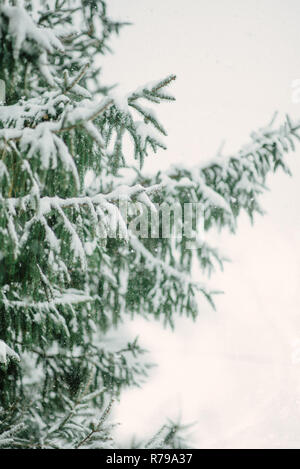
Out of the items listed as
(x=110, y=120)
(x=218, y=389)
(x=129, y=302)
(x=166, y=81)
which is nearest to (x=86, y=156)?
(x=110, y=120)

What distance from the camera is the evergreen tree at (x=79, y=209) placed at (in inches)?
69.9

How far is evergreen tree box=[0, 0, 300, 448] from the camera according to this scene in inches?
69.9

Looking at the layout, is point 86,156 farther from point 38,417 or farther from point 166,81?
point 38,417

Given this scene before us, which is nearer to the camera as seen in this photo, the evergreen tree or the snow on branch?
the snow on branch

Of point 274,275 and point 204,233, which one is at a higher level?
point 204,233

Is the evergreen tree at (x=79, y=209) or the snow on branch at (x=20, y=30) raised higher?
the snow on branch at (x=20, y=30)

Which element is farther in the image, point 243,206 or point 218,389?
point 218,389

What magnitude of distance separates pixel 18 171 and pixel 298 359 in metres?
19.2

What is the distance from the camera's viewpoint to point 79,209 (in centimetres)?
230

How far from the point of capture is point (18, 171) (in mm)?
1862

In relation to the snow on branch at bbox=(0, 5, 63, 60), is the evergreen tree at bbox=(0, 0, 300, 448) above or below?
below

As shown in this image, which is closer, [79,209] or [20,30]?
[20,30]

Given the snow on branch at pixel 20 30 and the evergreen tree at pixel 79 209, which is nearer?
the snow on branch at pixel 20 30

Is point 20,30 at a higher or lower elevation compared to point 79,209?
higher
